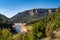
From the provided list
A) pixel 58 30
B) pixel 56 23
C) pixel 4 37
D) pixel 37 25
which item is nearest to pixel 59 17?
pixel 56 23

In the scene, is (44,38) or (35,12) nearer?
(44,38)

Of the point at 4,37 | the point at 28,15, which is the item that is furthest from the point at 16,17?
the point at 4,37

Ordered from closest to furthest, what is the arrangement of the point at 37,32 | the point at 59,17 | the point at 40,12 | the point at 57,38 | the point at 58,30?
the point at 57,38, the point at 37,32, the point at 58,30, the point at 59,17, the point at 40,12

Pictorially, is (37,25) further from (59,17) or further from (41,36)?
(59,17)

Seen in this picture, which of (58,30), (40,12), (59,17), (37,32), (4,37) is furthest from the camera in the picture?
(40,12)

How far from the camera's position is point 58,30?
121 ft

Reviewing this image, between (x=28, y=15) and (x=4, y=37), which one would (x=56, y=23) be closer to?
(x=4, y=37)

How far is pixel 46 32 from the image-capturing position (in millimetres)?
34000

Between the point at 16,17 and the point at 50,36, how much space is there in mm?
150787

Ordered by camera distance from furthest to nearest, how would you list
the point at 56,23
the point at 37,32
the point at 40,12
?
1. the point at 40,12
2. the point at 56,23
3. the point at 37,32

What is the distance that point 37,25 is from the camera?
113ft

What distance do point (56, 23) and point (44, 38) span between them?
646 centimetres

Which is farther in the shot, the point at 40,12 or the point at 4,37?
the point at 40,12

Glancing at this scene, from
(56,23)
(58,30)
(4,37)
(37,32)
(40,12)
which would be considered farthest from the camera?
(40,12)
